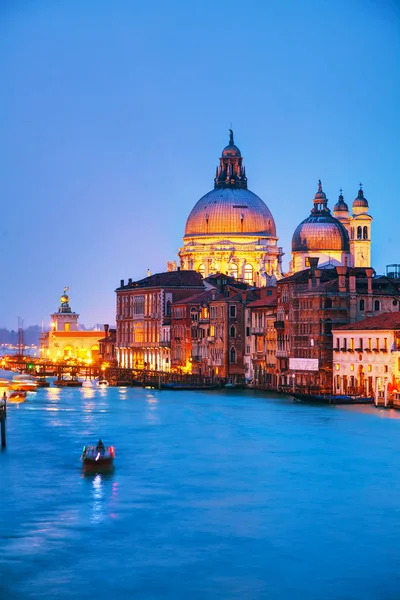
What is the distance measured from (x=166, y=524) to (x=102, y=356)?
104 m

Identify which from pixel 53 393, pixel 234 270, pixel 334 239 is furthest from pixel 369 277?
pixel 234 270

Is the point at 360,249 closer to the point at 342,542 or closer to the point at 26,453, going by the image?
the point at 26,453

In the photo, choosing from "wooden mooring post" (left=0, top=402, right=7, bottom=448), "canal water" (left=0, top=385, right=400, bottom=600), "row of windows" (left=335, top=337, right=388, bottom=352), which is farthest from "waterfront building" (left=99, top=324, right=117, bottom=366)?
"wooden mooring post" (left=0, top=402, right=7, bottom=448)

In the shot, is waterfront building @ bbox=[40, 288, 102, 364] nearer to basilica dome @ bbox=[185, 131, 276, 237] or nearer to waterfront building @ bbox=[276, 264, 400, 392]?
basilica dome @ bbox=[185, 131, 276, 237]

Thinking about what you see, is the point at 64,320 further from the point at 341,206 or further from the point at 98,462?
the point at 98,462

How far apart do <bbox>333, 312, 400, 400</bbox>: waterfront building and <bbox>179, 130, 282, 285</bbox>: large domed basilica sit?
57.7 metres

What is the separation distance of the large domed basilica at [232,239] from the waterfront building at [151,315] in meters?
9.78

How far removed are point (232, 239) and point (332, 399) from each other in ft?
210

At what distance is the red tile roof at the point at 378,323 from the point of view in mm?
70500

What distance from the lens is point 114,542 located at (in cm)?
3391

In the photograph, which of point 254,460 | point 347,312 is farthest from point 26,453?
point 347,312

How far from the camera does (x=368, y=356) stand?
7188 cm

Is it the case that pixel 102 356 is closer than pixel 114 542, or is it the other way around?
pixel 114 542

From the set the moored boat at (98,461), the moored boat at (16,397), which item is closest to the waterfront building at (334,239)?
the moored boat at (16,397)
